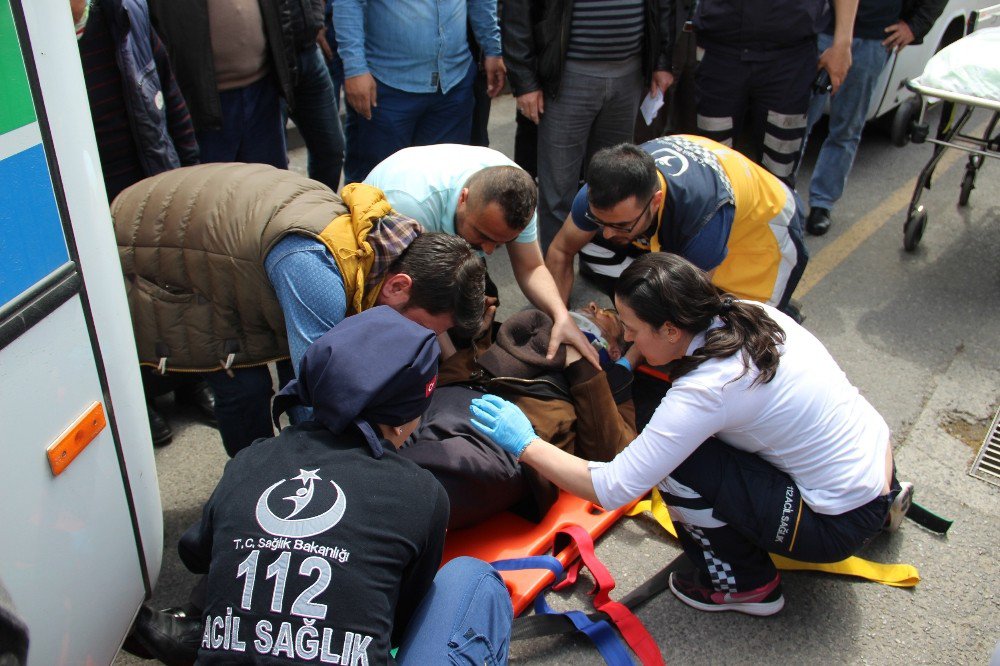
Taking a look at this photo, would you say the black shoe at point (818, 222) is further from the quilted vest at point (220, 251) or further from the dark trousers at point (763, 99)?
the quilted vest at point (220, 251)

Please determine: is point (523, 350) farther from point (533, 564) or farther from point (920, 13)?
point (920, 13)

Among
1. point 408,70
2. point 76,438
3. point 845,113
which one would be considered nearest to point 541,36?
point 408,70

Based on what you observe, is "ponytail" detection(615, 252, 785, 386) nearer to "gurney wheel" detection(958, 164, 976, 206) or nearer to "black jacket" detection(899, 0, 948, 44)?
"black jacket" detection(899, 0, 948, 44)

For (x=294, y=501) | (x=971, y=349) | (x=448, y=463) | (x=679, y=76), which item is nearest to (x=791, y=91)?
(x=679, y=76)

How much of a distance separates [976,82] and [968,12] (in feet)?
7.65

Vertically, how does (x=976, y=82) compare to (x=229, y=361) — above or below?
above

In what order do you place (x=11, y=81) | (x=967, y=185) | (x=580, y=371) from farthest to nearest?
1. (x=967, y=185)
2. (x=580, y=371)
3. (x=11, y=81)

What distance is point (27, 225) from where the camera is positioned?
4.79ft

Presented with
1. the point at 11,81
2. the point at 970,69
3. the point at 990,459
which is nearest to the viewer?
the point at 11,81

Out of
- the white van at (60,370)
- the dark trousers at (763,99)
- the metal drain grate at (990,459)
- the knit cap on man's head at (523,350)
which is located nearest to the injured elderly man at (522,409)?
the knit cap on man's head at (523,350)

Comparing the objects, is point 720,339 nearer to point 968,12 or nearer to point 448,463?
point 448,463

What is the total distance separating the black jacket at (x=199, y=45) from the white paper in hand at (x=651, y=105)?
167 cm

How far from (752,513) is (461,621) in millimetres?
890

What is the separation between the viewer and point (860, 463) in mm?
2217
